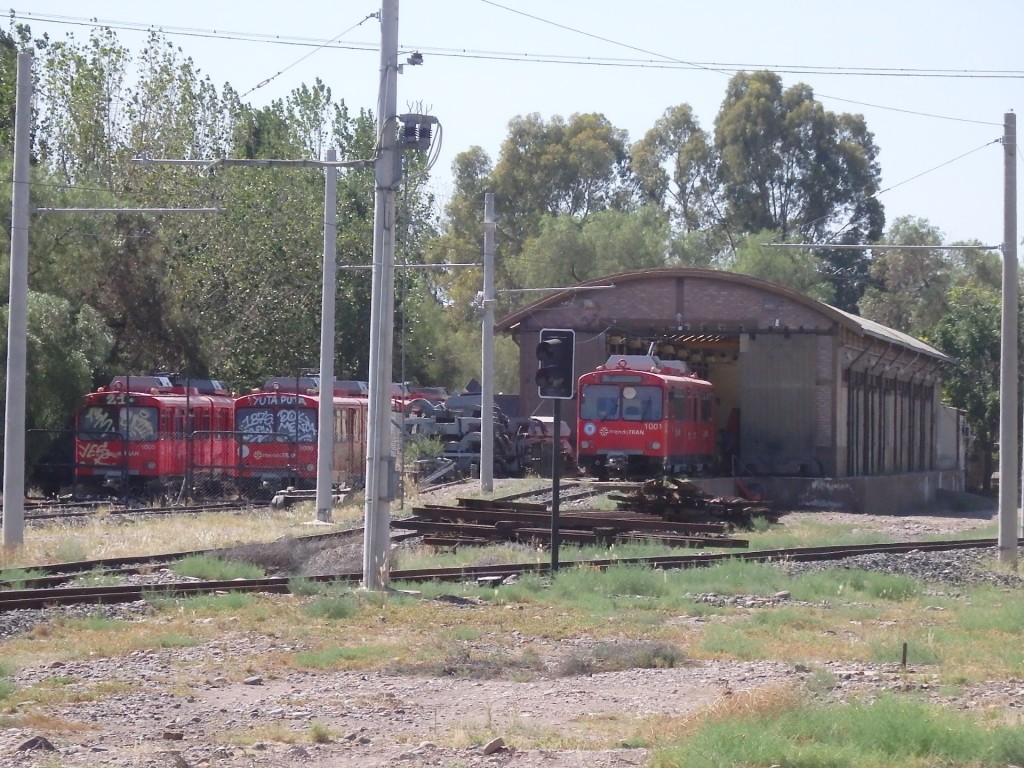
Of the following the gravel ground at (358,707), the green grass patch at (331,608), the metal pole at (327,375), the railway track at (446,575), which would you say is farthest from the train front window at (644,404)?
the gravel ground at (358,707)

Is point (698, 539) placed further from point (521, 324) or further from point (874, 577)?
point (521, 324)

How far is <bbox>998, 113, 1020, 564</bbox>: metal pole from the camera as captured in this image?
63.9 ft

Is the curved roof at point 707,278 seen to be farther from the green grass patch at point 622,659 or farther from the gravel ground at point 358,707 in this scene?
the gravel ground at point 358,707

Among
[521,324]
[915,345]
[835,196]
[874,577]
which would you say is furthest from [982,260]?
[874,577]

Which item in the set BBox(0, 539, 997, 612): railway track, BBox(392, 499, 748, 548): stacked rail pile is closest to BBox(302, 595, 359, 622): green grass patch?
BBox(0, 539, 997, 612): railway track

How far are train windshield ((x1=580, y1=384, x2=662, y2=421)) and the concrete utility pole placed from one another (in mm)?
20526

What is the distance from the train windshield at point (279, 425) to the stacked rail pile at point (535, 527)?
9.86 meters

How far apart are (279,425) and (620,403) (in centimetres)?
884

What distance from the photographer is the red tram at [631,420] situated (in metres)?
35.9

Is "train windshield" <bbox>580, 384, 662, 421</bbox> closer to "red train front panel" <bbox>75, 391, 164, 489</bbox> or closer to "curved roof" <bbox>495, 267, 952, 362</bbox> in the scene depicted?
"curved roof" <bbox>495, 267, 952, 362</bbox>

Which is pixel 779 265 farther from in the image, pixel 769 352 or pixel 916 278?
pixel 769 352

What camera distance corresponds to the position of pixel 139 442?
1304 inches

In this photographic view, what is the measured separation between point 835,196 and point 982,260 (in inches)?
343

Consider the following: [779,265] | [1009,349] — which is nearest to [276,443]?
[1009,349]
